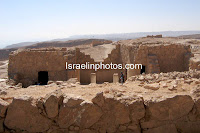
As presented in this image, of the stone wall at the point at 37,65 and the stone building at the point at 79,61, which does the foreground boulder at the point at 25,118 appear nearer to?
the stone building at the point at 79,61

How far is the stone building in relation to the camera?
11.9 meters

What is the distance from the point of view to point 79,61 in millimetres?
14578

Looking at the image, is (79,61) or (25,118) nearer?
(25,118)

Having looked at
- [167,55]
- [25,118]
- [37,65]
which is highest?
[167,55]

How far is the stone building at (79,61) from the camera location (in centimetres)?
1186

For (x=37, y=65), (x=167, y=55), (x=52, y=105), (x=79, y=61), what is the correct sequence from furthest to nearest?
(x=79, y=61) → (x=37, y=65) → (x=167, y=55) → (x=52, y=105)

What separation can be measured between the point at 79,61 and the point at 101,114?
11.1 m

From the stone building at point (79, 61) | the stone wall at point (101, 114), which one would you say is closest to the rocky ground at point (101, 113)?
the stone wall at point (101, 114)

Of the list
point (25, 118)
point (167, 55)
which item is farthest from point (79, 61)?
point (25, 118)

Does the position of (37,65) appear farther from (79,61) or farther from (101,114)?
(101,114)

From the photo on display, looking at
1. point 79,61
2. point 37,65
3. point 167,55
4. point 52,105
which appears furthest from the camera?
point 79,61

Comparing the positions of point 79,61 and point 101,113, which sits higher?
point 79,61

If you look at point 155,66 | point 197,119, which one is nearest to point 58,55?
point 155,66

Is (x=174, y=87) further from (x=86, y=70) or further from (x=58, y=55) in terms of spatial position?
(x=86, y=70)
